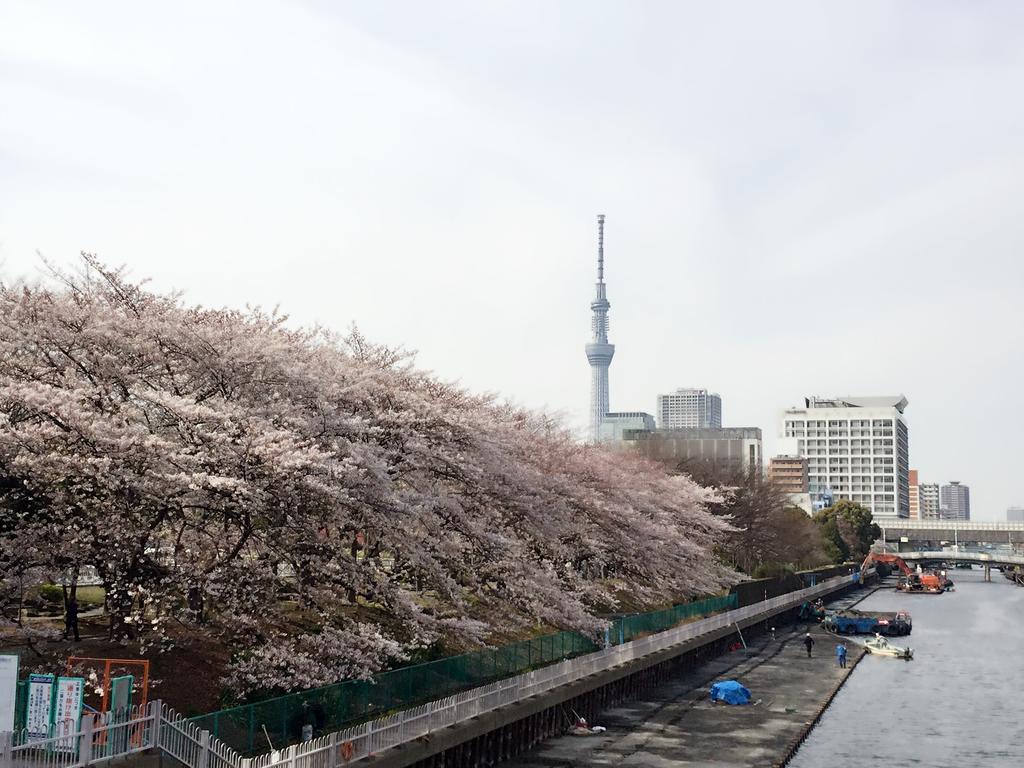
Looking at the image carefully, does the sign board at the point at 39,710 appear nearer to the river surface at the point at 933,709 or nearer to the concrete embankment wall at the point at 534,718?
the concrete embankment wall at the point at 534,718

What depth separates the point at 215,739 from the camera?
2538cm

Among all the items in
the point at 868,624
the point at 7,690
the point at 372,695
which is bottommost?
the point at 868,624

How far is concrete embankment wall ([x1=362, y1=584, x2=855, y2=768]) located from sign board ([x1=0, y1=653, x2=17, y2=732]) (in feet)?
35.2

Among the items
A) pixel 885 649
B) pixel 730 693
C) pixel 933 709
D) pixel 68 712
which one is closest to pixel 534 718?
pixel 730 693

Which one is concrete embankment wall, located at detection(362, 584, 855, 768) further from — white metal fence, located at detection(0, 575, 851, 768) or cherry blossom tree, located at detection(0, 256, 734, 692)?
cherry blossom tree, located at detection(0, 256, 734, 692)

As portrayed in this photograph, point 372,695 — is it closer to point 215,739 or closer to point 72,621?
point 215,739

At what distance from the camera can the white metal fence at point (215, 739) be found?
22.2m

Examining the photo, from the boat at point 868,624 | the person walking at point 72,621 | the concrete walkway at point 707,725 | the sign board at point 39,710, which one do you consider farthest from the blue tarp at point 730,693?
the boat at point 868,624

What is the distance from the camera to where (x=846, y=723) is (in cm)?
5338

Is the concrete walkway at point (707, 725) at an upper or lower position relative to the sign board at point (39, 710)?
lower

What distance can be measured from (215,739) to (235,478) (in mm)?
6449

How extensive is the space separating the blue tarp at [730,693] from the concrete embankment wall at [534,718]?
406 cm

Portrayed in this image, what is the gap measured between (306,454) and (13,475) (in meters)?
7.51

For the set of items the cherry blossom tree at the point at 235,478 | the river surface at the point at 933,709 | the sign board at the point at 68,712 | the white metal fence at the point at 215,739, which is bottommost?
the river surface at the point at 933,709
